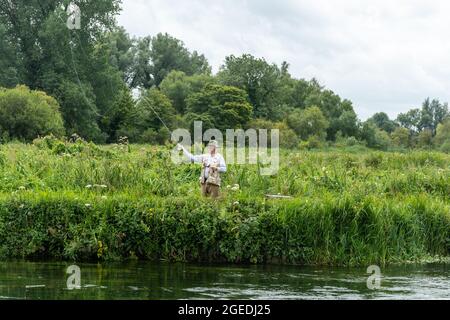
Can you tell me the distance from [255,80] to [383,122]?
83486 millimetres

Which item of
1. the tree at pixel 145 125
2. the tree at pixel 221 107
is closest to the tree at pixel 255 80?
the tree at pixel 221 107

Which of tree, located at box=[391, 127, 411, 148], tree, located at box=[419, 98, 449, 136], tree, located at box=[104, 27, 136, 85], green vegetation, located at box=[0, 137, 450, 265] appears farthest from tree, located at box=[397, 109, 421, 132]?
green vegetation, located at box=[0, 137, 450, 265]

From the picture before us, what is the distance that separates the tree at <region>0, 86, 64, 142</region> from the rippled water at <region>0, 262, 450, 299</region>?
28.4 m

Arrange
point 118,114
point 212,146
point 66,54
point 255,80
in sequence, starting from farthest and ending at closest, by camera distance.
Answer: point 255,80 < point 118,114 < point 66,54 < point 212,146

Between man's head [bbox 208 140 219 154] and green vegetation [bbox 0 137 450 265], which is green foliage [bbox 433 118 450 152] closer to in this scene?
green vegetation [bbox 0 137 450 265]

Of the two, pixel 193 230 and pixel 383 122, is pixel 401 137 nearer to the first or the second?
pixel 383 122

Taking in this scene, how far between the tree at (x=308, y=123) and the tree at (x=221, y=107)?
8734mm

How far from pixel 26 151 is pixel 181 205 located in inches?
408

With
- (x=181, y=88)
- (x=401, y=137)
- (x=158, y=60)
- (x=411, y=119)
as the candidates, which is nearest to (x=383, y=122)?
(x=411, y=119)

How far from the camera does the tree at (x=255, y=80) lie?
78.9 metres

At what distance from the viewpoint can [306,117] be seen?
77312 mm

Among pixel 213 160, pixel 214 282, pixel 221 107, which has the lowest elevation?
pixel 214 282

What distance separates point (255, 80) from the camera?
8019cm
